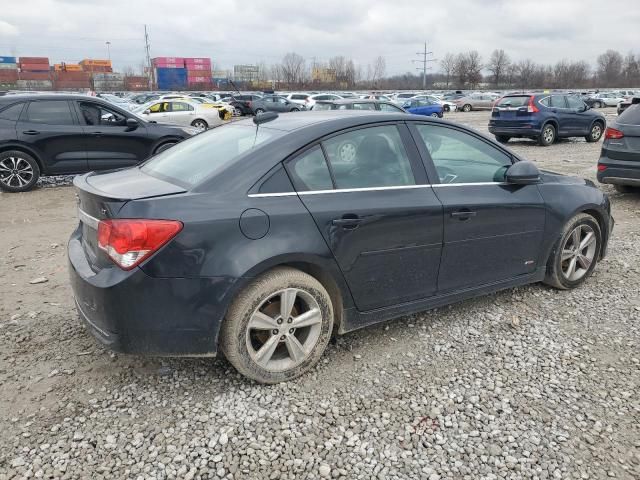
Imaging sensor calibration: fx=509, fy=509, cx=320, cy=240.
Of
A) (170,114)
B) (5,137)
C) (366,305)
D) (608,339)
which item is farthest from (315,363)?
(170,114)

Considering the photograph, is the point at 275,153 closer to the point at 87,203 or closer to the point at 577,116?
the point at 87,203

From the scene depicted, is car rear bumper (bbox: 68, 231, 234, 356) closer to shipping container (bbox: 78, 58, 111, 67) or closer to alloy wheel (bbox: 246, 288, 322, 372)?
alloy wheel (bbox: 246, 288, 322, 372)

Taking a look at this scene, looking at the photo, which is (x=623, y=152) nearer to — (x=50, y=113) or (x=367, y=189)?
(x=367, y=189)

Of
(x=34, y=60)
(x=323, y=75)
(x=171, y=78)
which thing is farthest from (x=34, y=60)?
(x=323, y=75)

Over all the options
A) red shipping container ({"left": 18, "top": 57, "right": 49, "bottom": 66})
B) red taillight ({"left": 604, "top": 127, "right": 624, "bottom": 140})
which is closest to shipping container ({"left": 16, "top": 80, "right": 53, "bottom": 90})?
red shipping container ({"left": 18, "top": 57, "right": 49, "bottom": 66})

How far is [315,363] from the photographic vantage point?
313 cm

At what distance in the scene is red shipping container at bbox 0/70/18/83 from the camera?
259 ft

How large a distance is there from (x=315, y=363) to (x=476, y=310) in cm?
153

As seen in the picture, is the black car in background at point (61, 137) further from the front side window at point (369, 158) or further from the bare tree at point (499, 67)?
the bare tree at point (499, 67)

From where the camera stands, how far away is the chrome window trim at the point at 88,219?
277 cm

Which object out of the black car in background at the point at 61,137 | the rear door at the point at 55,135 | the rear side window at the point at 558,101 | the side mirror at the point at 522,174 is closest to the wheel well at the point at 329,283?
the side mirror at the point at 522,174

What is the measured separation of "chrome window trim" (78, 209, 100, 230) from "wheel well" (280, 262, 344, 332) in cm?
100

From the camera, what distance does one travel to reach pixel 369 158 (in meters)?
3.26

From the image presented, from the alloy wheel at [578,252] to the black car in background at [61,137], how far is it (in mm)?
6305
